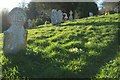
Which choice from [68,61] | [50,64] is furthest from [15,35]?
[68,61]

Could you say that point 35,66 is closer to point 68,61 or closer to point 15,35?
point 68,61

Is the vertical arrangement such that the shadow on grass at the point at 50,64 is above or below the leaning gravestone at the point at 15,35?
below

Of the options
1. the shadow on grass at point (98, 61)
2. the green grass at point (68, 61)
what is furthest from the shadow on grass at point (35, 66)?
the shadow on grass at point (98, 61)

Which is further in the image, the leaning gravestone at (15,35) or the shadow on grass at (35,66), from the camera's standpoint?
the leaning gravestone at (15,35)

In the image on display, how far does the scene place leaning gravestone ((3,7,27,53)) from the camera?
49.7ft

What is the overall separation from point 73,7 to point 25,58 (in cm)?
4660

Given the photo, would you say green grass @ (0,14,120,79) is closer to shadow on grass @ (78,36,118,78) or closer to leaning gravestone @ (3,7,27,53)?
shadow on grass @ (78,36,118,78)

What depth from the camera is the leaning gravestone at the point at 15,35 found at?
597 inches

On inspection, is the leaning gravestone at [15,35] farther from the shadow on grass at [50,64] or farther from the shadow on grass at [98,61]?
the shadow on grass at [98,61]

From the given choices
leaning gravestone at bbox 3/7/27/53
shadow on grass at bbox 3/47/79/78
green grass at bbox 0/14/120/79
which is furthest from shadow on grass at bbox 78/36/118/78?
leaning gravestone at bbox 3/7/27/53

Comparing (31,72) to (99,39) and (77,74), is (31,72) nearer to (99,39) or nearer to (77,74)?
(77,74)

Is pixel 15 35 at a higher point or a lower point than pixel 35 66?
higher

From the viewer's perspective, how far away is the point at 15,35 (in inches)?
606

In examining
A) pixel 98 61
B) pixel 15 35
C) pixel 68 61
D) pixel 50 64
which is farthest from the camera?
pixel 15 35
